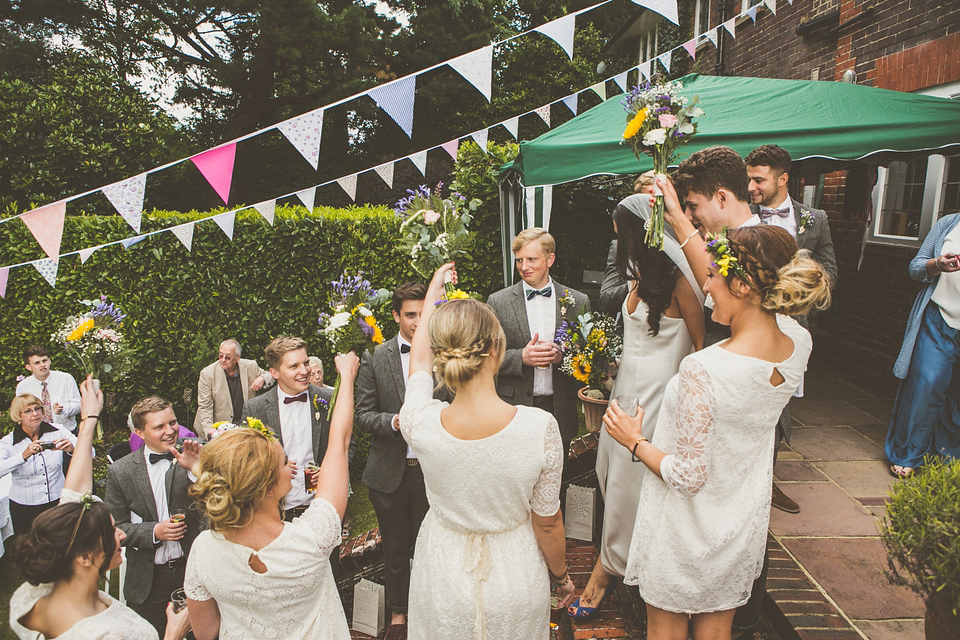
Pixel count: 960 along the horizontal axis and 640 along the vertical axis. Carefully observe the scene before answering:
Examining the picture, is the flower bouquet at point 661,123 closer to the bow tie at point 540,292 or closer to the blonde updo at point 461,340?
the blonde updo at point 461,340

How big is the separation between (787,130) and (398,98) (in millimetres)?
2999

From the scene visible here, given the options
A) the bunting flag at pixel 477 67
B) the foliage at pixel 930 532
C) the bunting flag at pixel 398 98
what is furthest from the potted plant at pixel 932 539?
the bunting flag at pixel 398 98

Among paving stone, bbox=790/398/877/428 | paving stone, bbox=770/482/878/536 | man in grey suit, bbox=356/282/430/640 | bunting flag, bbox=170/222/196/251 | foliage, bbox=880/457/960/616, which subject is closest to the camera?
foliage, bbox=880/457/960/616

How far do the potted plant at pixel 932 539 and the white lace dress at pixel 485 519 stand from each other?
1069mm

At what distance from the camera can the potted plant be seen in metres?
1.63

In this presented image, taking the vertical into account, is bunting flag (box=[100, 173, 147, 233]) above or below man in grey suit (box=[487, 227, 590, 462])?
above

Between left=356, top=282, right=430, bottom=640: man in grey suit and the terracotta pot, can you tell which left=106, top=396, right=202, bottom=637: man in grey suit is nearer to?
left=356, top=282, right=430, bottom=640: man in grey suit

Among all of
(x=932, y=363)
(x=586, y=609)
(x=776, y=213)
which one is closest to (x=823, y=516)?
(x=932, y=363)

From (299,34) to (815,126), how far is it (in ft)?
33.8

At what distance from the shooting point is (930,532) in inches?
66.3

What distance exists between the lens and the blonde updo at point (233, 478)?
173 centimetres

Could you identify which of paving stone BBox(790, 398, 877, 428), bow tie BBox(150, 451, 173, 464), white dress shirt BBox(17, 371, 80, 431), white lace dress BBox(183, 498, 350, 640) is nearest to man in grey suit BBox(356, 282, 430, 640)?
bow tie BBox(150, 451, 173, 464)

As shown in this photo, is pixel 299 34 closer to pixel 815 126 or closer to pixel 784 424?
pixel 815 126

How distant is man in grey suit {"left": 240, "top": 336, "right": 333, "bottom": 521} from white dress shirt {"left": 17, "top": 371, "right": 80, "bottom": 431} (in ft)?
9.11
